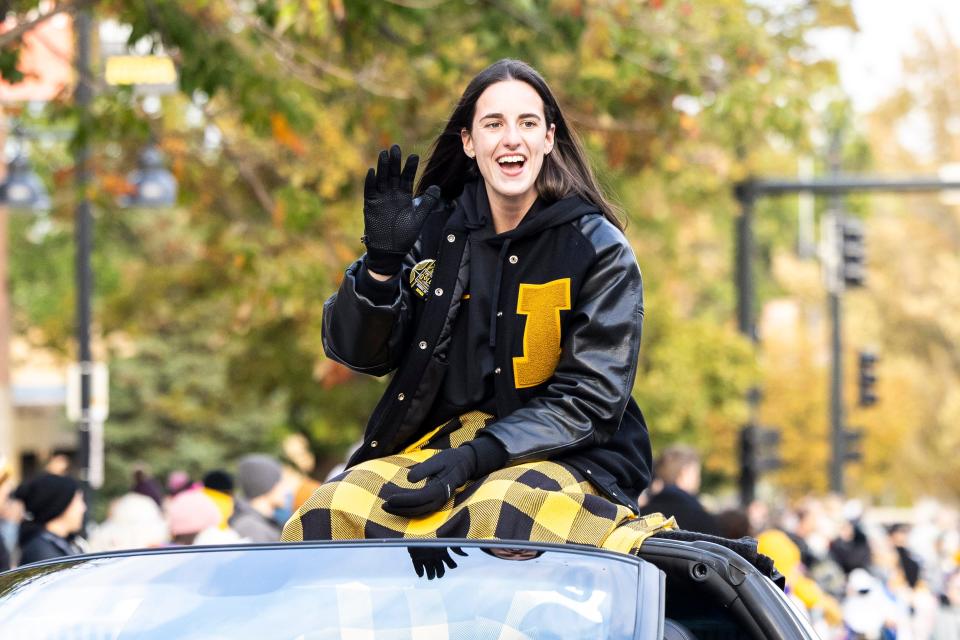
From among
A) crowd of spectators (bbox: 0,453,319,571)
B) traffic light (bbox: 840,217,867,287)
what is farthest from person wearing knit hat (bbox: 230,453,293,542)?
traffic light (bbox: 840,217,867,287)

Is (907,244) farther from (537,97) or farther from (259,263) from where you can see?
(537,97)

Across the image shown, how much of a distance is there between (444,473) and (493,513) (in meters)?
0.14

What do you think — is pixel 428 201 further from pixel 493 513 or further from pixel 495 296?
pixel 493 513

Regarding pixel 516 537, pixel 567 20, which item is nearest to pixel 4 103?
pixel 567 20

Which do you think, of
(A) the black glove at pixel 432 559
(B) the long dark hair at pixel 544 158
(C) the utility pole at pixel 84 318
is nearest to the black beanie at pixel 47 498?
(B) the long dark hair at pixel 544 158

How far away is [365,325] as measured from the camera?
3.94 meters

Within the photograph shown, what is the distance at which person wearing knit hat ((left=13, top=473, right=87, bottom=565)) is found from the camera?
7398 millimetres

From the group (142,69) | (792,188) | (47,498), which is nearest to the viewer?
(47,498)

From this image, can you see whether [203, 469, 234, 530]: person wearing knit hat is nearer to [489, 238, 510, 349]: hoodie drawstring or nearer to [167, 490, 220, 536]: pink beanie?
[167, 490, 220, 536]: pink beanie

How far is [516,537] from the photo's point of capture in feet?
11.3

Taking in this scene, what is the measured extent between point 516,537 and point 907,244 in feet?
165

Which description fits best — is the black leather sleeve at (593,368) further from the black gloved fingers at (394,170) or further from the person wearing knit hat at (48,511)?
the person wearing knit hat at (48,511)

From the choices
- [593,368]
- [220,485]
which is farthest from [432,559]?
[220,485]

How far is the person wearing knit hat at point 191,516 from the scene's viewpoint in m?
7.27
